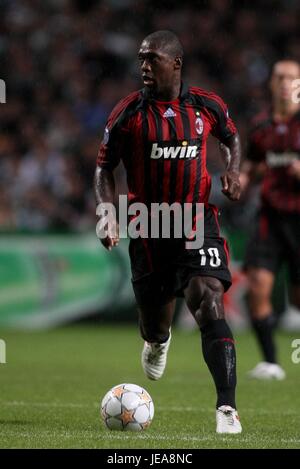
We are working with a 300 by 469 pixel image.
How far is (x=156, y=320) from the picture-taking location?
7418 mm

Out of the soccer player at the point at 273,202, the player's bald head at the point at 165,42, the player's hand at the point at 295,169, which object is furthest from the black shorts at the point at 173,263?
the player's hand at the point at 295,169

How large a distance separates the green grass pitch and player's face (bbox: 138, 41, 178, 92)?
2.03 metres

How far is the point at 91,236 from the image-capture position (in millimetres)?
15359

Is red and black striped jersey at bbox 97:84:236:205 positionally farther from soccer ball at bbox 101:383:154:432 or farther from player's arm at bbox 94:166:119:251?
soccer ball at bbox 101:383:154:432

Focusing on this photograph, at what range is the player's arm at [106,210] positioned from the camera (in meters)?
6.44

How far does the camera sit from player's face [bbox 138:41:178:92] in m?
6.46

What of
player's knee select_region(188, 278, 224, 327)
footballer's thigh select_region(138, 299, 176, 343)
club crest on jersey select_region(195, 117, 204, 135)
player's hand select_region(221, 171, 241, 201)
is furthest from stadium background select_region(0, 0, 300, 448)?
→ club crest on jersey select_region(195, 117, 204, 135)

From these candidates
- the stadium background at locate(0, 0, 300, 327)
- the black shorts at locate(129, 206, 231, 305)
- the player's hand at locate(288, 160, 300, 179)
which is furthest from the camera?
the stadium background at locate(0, 0, 300, 327)

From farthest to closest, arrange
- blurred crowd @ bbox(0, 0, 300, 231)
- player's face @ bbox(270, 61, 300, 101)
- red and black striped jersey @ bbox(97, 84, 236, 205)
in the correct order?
blurred crowd @ bbox(0, 0, 300, 231) < player's face @ bbox(270, 61, 300, 101) < red and black striped jersey @ bbox(97, 84, 236, 205)

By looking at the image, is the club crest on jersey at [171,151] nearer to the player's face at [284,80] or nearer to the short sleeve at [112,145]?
the short sleeve at [112,145]

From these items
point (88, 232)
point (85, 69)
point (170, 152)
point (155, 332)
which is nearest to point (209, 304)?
point (170, 152)
